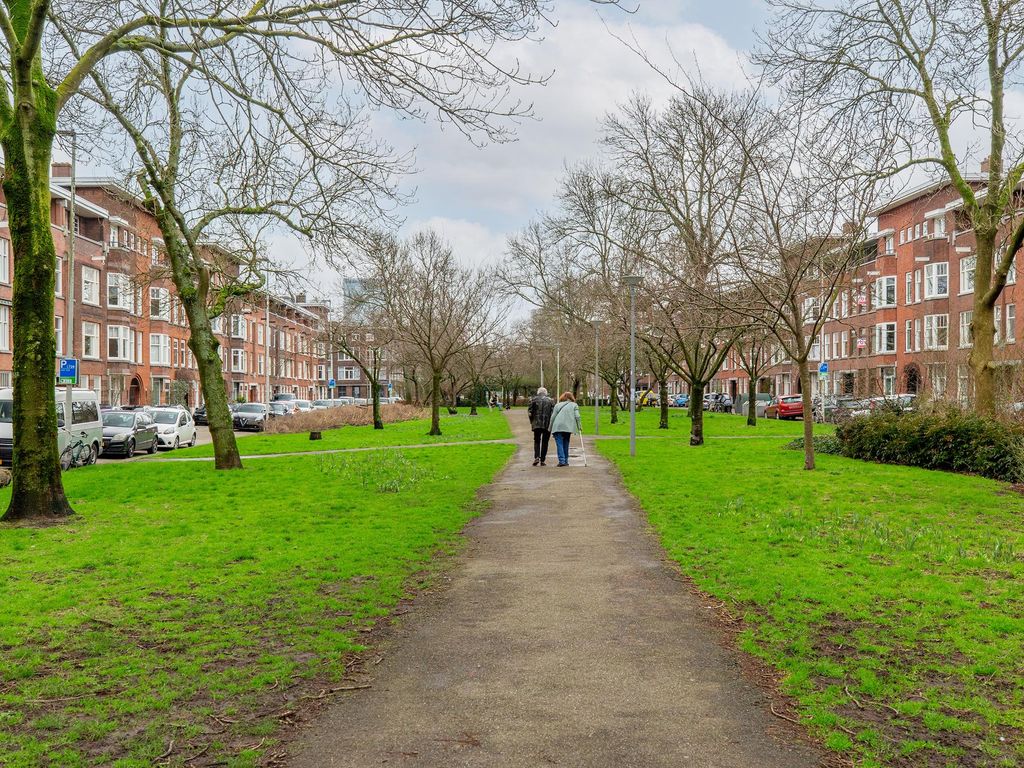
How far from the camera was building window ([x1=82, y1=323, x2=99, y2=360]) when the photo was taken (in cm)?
5064

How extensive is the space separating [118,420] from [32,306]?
724 inches

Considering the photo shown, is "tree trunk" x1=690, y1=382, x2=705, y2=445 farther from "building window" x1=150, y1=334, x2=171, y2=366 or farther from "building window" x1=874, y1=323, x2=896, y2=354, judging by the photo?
"building window" x1=150, y1=334, x2=171, y2=366

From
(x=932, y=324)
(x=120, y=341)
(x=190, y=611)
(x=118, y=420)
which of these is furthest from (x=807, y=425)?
(x=120, y=341)

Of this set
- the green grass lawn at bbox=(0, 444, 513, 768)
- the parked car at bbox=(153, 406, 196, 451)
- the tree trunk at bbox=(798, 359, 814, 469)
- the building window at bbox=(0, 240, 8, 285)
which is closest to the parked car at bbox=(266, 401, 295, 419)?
the building window at bbox=(0, 240, 8, 285)

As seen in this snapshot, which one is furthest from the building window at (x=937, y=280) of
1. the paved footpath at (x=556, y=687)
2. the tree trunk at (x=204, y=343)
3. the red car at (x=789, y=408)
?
the paved footpath at (x=556, y=687)

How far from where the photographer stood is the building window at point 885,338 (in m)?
60.8

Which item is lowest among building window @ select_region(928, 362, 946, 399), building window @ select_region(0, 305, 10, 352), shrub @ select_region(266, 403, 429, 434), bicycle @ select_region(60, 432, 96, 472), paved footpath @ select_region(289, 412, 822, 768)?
paved footpath @ select_region(289, 412, 822, 768)

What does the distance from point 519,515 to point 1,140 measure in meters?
8.27

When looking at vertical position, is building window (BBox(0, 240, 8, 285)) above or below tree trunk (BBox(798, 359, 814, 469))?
above

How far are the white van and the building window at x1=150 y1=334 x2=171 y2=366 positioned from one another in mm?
36347

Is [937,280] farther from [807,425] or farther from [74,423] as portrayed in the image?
[74,423]

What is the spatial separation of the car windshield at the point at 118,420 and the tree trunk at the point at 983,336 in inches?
939

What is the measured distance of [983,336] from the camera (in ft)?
61.2

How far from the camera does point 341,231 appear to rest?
46.6 ft
